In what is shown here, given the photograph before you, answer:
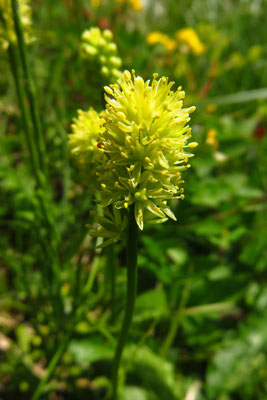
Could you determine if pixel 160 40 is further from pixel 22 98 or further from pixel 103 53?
pixel 22 98

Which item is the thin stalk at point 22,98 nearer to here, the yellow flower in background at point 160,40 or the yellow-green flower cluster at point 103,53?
the yellow-green flower cluster at point 103,53

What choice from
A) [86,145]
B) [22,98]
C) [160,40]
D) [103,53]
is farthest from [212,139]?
[160,40]

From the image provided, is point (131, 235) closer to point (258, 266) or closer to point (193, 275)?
point (193, 275)

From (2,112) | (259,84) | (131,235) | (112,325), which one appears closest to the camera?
(131,235)

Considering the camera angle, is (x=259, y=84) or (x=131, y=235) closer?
(x=131, y=235)

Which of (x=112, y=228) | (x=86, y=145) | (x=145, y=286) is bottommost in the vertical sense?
(x=145, y=286)

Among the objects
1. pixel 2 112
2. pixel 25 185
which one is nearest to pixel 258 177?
pixel 25 185

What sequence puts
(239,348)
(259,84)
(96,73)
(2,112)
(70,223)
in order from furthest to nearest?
(259,84)
(2,112)
(70,223)
(239,348)
(96,73)

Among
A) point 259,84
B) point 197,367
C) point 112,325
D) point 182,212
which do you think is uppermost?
point 259,84
